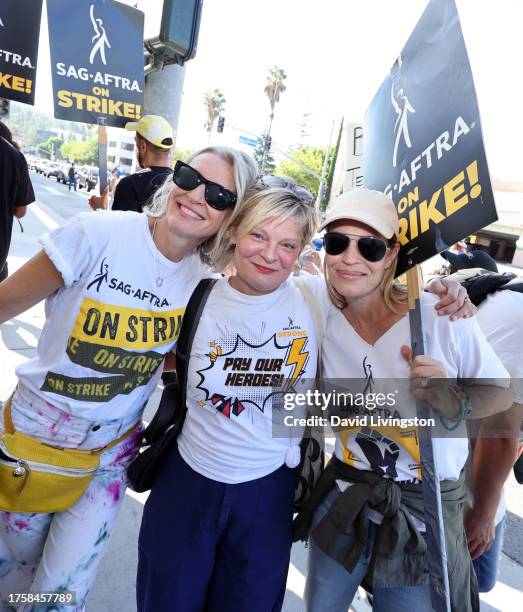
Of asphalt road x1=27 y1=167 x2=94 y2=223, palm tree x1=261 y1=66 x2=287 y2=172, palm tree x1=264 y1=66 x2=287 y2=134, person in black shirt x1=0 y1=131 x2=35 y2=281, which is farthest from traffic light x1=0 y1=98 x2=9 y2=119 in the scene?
palm tree x1=264 y1=66 x2=287 y2=134

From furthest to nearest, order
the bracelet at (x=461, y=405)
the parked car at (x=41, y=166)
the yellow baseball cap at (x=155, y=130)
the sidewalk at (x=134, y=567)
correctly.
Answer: the parked car at (x=41, y=166)
the yellow baseball cap at (x=155, y=130)
the sidewalk at (x=134, y=567)
the bracelet at (x=461, y=405)

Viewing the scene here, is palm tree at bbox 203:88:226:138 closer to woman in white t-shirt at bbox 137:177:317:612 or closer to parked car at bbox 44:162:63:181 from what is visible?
parked car at bbox 44:162:63:181

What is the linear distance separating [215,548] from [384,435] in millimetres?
779

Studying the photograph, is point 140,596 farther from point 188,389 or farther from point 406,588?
point 406,588

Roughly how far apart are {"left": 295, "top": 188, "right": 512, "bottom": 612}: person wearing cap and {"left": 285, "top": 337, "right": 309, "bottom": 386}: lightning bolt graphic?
110 mm

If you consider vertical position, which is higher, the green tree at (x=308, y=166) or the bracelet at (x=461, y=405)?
the green tree at (x=308, y=166)

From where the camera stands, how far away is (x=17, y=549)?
169 cm

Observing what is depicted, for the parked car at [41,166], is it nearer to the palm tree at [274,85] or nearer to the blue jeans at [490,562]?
the palm tree at [274,85]

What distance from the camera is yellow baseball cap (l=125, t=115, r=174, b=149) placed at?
347 centimetres

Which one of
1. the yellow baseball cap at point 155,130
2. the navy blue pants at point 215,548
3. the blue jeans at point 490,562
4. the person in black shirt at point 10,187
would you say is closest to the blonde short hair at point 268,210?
the navy blue pants at point 215,548

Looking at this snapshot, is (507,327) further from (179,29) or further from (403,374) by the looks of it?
(179,29)

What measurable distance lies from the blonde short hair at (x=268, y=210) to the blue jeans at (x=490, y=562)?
1648mm

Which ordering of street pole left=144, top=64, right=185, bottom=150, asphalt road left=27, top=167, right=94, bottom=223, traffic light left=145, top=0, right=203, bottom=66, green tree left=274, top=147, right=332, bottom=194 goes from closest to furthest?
traffic light left=145, top=0, right=203, bottom=66 → street pole left=144, top=64, right=185, bottom=150 → asphalt road left=27, top=167, right=94, bottom=223 → green tree left=274, top=147, right=332, bottom=194

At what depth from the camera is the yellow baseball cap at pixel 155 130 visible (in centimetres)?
347
